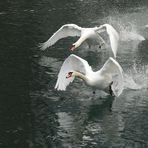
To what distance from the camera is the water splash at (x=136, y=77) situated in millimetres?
17836

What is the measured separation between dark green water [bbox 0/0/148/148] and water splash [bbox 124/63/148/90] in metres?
0.03

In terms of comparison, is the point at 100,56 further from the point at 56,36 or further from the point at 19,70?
the point at 19,70

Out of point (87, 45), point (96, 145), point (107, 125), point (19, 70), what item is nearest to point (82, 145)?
point (96, 145)

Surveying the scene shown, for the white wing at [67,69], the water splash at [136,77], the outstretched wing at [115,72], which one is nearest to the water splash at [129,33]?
the water splash at [136,77]

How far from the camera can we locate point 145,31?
25.2 meters

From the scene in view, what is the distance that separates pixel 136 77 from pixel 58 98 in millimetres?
3026

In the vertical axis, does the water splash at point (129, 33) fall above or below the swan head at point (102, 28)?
below

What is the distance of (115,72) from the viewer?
53.2ft

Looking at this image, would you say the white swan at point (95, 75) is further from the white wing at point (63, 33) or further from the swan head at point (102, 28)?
the white wing at point (63, 33)

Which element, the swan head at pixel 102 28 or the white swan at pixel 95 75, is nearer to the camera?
the white swan at pixel 95 75

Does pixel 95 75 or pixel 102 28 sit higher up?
pixel 102 28

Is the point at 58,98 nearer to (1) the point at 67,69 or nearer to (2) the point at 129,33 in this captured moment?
(1) the point at 67,69

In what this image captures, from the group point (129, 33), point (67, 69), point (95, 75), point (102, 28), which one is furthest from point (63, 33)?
point (129, 33)

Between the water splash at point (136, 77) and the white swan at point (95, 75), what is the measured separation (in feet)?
3.59
